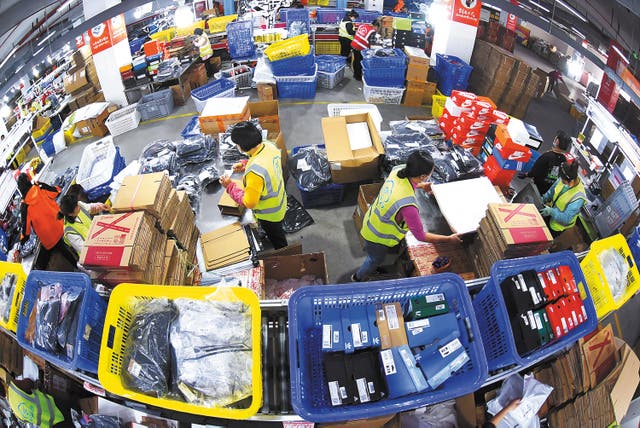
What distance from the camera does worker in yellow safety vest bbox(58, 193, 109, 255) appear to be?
358 cm

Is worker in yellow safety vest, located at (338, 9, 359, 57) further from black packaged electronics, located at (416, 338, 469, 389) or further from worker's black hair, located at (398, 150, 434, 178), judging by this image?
black packaged electronics, located at (416, 338, 469, 389)

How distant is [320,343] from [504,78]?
715 centimetres

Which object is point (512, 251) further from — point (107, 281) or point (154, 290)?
point (107, 281)

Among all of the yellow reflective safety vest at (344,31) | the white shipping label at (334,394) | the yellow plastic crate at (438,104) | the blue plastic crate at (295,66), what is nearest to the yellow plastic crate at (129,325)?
the white shipping label at (334,394)

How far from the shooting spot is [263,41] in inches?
380

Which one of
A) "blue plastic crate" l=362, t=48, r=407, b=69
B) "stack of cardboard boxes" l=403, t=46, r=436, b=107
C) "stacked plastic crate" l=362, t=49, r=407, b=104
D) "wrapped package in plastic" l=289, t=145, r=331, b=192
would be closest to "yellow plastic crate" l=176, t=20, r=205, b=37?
"stacked plastic crate" l=362, t=49, r=407, b=104

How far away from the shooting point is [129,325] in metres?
2.20

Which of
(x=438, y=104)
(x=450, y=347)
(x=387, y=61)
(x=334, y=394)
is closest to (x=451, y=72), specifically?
(x=438, y=104)

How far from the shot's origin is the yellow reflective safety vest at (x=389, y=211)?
318 centimetres

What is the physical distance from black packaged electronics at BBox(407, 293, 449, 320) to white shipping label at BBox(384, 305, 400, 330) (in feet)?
0.37

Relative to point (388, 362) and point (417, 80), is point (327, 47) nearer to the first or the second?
point (417, 80)

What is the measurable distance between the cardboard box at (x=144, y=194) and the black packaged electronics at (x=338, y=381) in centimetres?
207

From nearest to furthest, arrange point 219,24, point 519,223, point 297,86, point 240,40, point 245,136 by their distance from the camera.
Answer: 1. point 519,223
2. point 245,136
3. point 297,86
4. point 240,40
5. point 219,24

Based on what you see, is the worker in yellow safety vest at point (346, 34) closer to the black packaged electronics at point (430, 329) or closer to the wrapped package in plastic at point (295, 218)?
the wrapped package in plastic at point (295, 218)
